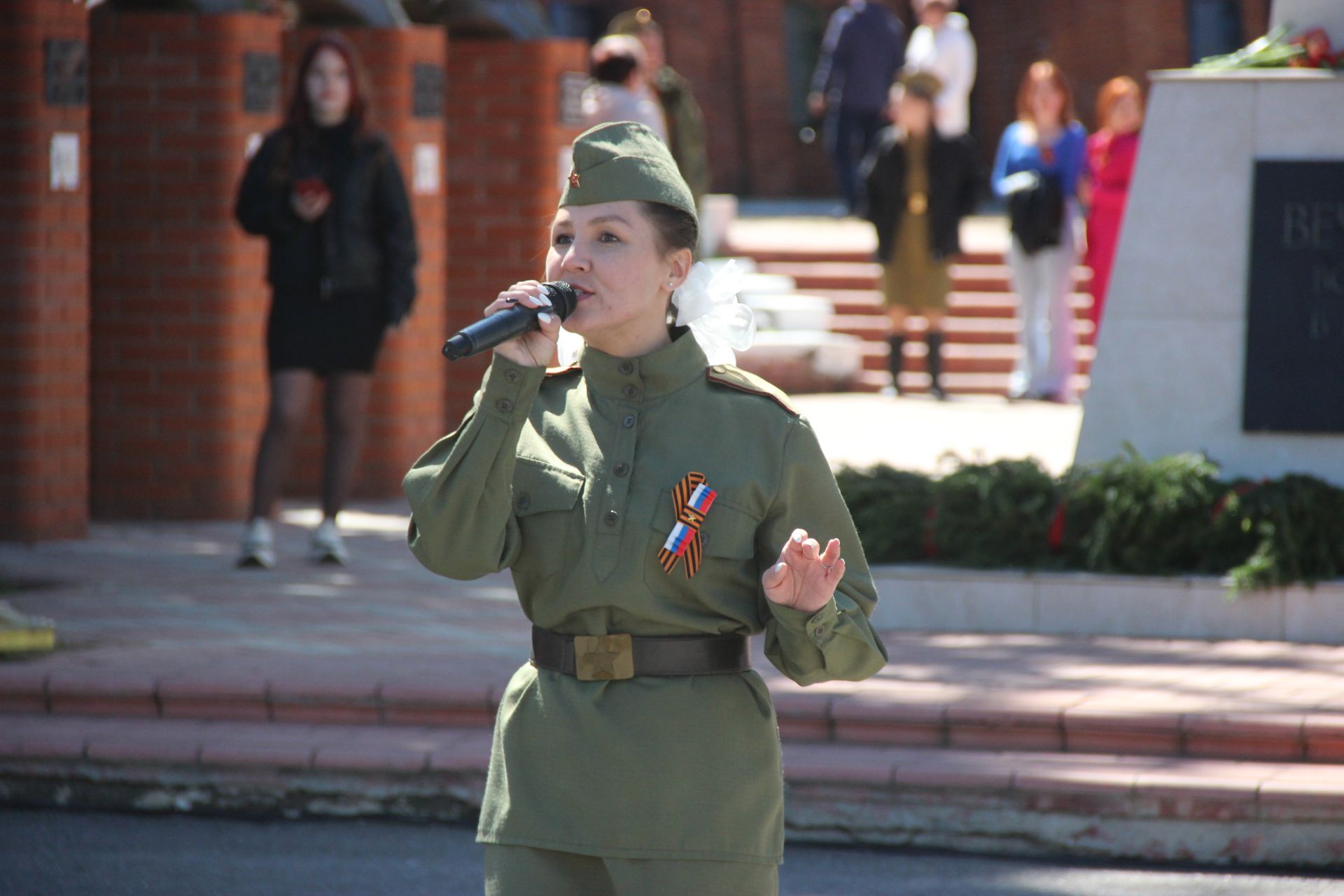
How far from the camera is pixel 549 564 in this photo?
2.99 meters

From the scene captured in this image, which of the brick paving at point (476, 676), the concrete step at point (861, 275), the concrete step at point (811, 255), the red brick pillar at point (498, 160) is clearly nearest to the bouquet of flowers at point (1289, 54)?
the brick paving at point (476, 676)

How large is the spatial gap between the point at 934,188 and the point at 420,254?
494 centimetres

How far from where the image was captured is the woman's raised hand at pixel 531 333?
8.95 feet

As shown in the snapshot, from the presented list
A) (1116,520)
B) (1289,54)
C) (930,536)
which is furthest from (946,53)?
(1116,520)

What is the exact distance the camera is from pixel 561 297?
284cm

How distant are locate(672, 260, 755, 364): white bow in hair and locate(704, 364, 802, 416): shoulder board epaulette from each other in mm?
50

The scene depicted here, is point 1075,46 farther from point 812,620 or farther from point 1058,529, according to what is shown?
point 812,620

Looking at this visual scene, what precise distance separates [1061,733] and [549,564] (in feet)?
10.6

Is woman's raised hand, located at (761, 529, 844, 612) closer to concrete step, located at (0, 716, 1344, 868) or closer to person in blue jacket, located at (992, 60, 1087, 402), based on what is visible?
concrete step, located at (0, 716, 1344, 868)

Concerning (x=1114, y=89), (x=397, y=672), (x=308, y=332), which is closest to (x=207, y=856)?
(x=397, y=672)

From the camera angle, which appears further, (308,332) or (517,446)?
(308,332)

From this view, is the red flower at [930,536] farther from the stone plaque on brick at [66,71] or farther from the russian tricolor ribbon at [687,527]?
the russian tricolor ribbon at [687,527]

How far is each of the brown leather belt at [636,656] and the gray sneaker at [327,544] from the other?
5.79 m

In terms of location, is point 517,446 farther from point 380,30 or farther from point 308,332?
point 380,30
